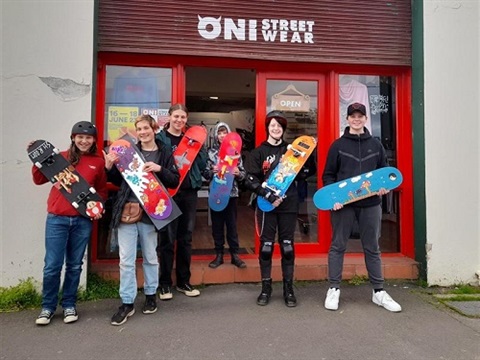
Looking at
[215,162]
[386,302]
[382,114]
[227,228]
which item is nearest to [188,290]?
[227,228]

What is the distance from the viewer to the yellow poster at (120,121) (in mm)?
4102

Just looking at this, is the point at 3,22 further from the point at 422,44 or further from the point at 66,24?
the point at 422,44

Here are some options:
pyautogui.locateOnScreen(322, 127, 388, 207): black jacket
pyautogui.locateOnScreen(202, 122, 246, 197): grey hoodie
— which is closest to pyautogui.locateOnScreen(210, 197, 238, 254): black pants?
pyautogui.locateOnScreen(202, 122, 246, 197): grey hoodie

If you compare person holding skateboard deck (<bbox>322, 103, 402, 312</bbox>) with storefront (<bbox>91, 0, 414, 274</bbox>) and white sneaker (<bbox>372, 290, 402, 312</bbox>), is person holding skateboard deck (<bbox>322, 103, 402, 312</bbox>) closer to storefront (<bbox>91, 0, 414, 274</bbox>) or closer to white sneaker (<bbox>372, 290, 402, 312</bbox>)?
white sneaker (<bbox>372, 290, 402, 312</bbox>)

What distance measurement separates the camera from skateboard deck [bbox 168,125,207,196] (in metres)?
3.45

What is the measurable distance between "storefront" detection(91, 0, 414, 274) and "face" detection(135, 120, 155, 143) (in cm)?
114

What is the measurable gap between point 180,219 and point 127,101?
163 centimetres

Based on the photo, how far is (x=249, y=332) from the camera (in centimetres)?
293

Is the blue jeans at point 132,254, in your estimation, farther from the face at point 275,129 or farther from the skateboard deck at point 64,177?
the face at point 275,129

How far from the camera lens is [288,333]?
2914 mm

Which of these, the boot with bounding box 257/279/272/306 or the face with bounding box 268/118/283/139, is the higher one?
the face with bounding box 268/118/283/139

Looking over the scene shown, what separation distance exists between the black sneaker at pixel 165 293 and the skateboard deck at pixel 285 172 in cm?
125

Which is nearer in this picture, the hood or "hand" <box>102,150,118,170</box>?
"hand" <box>102,150,118,170</box>

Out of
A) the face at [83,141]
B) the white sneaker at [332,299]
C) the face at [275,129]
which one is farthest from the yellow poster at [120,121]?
the white sneaker at [332,299]
